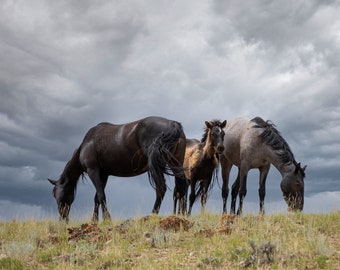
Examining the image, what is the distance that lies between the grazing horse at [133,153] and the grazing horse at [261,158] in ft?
11.1

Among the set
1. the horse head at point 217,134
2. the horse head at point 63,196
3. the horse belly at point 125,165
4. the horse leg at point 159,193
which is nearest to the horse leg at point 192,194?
the horse head at point 217,134

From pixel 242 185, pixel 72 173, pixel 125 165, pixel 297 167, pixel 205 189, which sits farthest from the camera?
pixel 205 189

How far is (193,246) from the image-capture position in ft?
30.1

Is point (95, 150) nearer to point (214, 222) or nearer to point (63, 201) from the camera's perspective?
point (63, 201)

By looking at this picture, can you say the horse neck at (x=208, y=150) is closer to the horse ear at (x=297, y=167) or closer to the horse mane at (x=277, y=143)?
the horse mane at (x=277, y=143)

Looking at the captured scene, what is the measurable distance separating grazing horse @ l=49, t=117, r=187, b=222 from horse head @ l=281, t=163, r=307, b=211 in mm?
3783

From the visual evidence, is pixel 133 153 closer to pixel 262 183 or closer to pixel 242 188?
pixel 242 188

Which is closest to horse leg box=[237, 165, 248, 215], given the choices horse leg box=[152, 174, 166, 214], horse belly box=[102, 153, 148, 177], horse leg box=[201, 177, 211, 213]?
horse leg box=[201, 177, 211, 213]

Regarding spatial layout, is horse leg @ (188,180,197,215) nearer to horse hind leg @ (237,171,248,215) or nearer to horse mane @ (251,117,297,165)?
horse hind leg @ (237,171,248,215)

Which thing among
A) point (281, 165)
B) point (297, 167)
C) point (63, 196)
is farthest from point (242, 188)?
point (63, 196)

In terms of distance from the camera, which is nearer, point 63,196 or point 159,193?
point 159,193

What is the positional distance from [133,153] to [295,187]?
221 inches

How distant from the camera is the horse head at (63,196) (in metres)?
15.5

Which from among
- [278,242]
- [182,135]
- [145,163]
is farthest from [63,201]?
[278,242]
